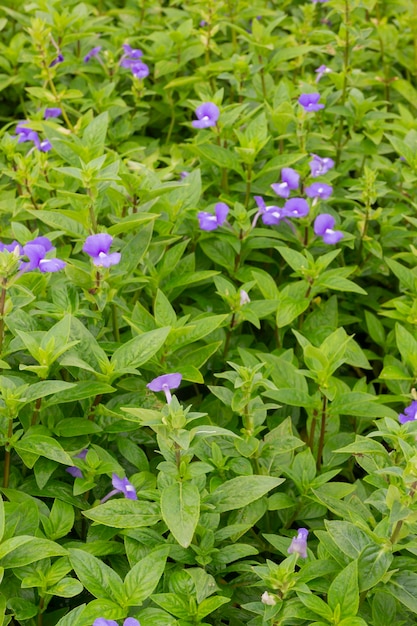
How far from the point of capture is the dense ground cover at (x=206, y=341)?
1.85 m

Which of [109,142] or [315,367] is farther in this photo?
[109,142]

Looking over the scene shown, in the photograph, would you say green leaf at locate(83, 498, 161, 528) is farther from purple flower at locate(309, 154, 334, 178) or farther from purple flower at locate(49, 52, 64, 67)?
purple flower at locate(49, 52, 64, 67)

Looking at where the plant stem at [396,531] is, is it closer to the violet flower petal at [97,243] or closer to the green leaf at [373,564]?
the green leaf at [373,564]

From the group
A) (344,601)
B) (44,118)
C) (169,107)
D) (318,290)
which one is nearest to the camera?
(344,601)

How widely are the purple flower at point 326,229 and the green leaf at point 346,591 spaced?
1345 mm

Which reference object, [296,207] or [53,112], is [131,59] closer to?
[53,112]

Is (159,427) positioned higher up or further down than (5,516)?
higher up

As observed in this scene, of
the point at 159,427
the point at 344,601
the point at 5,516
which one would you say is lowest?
the point at 5,516

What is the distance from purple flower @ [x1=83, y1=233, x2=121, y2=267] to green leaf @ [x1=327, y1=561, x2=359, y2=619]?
104cm

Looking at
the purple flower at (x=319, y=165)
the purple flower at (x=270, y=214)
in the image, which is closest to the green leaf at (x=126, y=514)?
the purple flower at (x=270, y=214)

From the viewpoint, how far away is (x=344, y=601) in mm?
1747

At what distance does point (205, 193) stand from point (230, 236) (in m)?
0.46

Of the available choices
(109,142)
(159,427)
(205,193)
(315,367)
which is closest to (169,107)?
(109,142)

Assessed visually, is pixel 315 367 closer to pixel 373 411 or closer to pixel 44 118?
pixel 373 411
